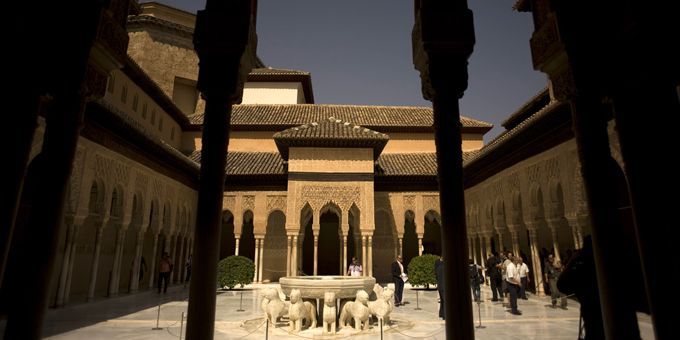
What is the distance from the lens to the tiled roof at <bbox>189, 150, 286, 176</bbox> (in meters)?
19.2

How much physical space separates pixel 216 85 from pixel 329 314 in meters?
5.16

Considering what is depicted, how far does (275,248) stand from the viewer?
19922 millimetres

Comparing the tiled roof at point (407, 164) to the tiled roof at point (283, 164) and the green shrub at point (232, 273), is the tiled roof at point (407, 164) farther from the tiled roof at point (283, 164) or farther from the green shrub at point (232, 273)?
the green shrub at point (232, 273)

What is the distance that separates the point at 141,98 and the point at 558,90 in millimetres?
18111

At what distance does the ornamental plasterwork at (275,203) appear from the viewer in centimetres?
1909

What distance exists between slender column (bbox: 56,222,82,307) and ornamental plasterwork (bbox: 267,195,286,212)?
9.26 metres

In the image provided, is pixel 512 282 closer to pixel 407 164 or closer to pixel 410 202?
pixel 410 202

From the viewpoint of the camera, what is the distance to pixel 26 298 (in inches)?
97.4

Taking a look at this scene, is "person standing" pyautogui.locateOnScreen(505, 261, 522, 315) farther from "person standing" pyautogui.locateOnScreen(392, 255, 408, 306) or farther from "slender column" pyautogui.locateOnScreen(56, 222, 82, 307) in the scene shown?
"slender column" pyautogui.locateOnScreen(56, 222, 82, 307)

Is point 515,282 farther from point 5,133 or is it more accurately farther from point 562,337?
point 5,133

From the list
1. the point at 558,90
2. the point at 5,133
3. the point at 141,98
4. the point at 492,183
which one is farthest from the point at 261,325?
the point at 141,98

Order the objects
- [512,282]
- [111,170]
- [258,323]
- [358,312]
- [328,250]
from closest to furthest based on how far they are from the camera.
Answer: [358,312], [258,323], [512,282], [111,170], [328,250]

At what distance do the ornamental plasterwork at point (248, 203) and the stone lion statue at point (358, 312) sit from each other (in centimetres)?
1277

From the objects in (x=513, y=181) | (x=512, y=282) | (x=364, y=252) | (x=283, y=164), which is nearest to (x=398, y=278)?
(x=512, y=282)
